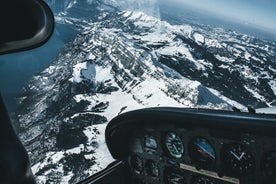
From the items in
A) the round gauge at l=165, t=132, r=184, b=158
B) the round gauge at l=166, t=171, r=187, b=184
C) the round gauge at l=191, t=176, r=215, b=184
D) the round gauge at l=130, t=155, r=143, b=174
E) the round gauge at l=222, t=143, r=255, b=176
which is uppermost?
the round gauge at l=222, t=143, r=255, b=176

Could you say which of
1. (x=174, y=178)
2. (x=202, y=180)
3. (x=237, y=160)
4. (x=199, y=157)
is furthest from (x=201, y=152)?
(x=174, y=178)

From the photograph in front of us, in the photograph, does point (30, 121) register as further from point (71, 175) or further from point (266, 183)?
point (266, 183)

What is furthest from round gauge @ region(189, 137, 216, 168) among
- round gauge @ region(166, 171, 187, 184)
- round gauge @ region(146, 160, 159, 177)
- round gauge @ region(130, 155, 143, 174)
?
round gauge @ region(130, 155, 143, 174)

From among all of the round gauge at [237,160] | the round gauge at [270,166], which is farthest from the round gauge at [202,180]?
the round gauge at [270,166]

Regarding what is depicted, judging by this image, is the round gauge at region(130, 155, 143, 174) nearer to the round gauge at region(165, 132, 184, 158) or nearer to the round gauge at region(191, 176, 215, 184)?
the round gauge at region(165, 132, 184, 158)

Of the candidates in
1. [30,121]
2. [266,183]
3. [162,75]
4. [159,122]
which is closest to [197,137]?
[159,122]

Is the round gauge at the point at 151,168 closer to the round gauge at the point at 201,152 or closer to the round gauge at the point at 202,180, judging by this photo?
the round gauge at the point at 202,180
